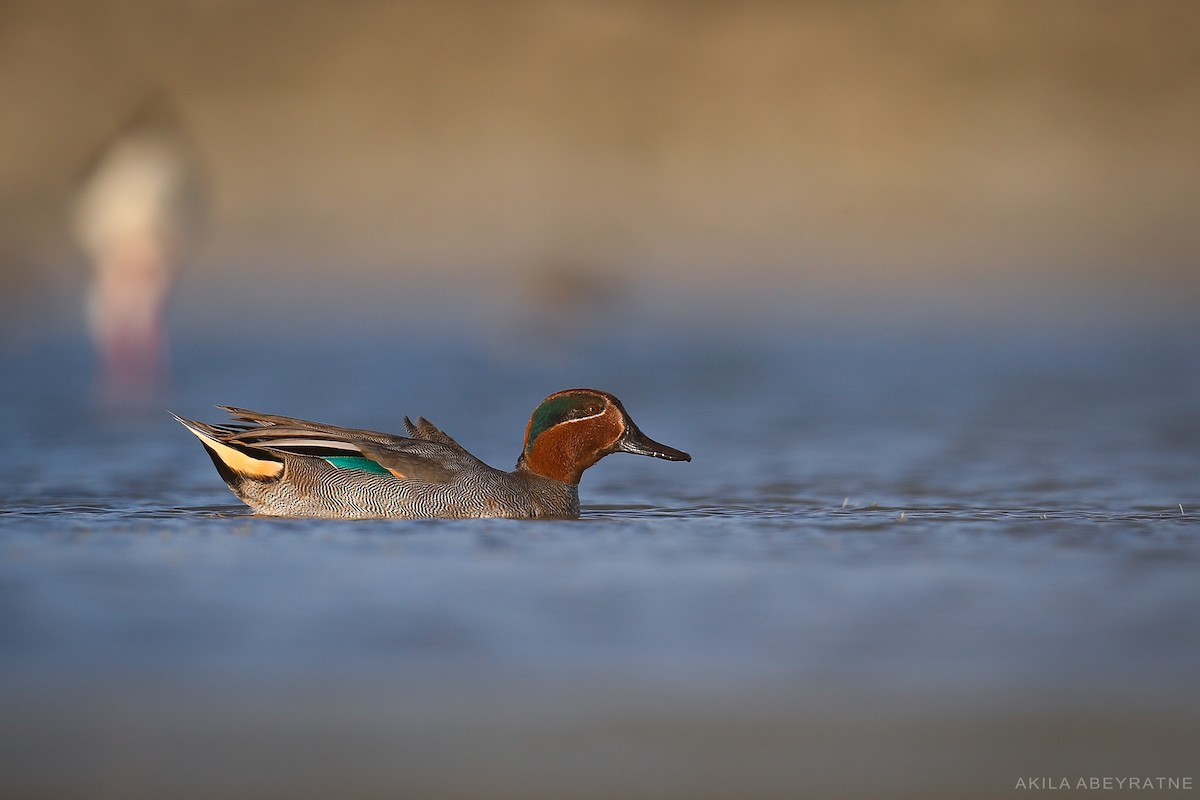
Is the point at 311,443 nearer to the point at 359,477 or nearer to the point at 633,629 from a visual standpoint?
the point at 359,477

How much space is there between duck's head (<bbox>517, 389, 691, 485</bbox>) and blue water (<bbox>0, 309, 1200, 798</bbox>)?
0.35 meters

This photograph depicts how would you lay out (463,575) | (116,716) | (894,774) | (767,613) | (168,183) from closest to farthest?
(894,774) < (116,716) < (767,613) < (463,575) < (168,183)

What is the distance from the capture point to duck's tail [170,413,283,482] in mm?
8141

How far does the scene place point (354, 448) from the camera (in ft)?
26.6

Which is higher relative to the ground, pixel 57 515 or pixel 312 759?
pixel 57 515

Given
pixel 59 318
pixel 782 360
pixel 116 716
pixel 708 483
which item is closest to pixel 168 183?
pixel 59 318

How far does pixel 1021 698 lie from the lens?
487 cm

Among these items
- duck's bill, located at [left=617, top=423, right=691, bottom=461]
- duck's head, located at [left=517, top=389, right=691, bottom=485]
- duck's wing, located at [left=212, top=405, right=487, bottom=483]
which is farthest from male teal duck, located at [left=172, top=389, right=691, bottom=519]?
duck's bill, located at [left=617, top=423, right=691, bottom=461]

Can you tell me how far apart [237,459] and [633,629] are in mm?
3109

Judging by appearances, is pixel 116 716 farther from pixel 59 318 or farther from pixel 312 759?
pixel 59 318

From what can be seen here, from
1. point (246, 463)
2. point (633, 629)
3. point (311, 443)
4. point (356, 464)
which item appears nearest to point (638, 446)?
point (356, 464)

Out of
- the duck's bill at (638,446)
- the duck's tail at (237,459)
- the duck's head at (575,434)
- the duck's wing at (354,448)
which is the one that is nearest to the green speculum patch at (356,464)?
the duck's wing at (354,448)

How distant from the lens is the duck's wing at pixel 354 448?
805 cm

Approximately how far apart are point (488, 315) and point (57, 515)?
1395 cm
